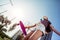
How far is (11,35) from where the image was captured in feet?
3.91

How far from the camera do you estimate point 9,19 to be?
4.46 ft

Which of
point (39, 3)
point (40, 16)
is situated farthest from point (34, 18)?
point (39, 3)

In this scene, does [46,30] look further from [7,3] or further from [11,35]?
[7,3]

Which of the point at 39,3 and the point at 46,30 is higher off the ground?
the point at 39,3

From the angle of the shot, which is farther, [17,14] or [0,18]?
[17,14]

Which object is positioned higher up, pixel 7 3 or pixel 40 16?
pixel 7 3

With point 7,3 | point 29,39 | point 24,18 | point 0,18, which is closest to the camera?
point 29,39

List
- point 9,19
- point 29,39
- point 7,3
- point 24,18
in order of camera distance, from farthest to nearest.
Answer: point 24,18 < point 7,3 < point 9,19 < point 29,39

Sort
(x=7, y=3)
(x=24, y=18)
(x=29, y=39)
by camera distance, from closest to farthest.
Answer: (x=29, y=39), (x=7, y=3), (x=24, y=18)

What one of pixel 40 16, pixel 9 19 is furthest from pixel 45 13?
pixel 9 19

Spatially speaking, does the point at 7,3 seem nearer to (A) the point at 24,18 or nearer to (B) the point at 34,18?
(A) the point at 24,18

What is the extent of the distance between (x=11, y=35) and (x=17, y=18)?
353 millimetres

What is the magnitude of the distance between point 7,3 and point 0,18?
0.98 feet

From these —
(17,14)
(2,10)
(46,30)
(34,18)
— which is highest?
(2,10)
